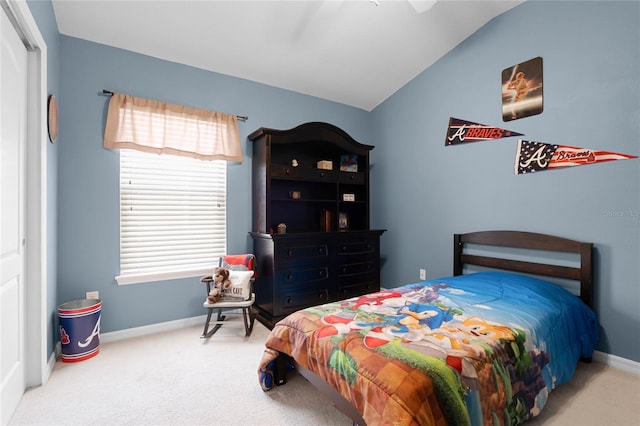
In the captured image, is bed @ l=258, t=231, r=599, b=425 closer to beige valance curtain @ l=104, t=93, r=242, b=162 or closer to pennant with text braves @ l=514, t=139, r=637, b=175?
pennant with text braves @ l=514, t=139, r=637, b=175

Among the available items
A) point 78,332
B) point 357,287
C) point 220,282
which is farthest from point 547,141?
point 78,332

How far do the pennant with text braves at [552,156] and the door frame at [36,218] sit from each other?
12.7ft

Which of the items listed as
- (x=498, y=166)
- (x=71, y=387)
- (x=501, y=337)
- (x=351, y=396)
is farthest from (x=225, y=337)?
(x=498, y=166)

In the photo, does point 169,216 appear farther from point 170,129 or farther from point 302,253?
point 302,253

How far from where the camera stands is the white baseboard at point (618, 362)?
2.21 meters

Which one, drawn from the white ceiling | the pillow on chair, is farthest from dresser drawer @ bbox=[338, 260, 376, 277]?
the white ceiling

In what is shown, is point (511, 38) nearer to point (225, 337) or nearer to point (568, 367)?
point (568, 367)

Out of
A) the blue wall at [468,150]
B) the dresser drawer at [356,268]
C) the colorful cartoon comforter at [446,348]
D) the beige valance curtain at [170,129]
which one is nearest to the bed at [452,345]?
the colorful cartoon comforter at [446,348]

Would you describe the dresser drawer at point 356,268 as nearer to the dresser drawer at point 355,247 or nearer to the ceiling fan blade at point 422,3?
the dresser drawer at point 355,247

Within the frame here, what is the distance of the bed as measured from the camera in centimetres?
122

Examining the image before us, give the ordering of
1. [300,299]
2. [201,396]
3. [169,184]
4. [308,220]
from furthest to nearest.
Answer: [308,220], [300,299], [169,184], [201,396]

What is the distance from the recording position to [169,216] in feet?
9.89

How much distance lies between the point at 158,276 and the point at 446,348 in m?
2.66

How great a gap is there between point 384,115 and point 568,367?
3.43 meters
